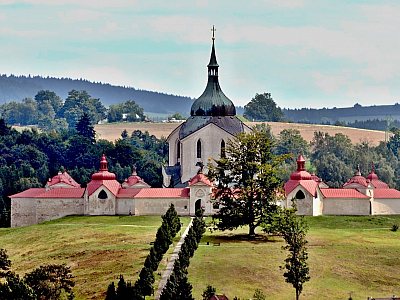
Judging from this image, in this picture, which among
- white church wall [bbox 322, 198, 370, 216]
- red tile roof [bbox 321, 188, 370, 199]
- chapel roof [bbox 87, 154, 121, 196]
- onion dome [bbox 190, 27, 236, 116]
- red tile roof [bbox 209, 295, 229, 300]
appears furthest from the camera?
onion dome [bbox 190, 27, 236, 116]

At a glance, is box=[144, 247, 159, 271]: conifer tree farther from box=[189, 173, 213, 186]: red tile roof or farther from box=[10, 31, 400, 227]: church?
box=[189, 173, 213, 186]: red tile roof

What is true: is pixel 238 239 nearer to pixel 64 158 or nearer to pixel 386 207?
pixel 386 207

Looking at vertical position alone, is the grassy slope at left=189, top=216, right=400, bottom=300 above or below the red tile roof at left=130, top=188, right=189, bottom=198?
below

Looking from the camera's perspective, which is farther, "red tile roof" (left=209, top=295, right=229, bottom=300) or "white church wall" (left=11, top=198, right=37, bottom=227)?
"white church wall" (left=11, top=198, right=37, bottom=227)

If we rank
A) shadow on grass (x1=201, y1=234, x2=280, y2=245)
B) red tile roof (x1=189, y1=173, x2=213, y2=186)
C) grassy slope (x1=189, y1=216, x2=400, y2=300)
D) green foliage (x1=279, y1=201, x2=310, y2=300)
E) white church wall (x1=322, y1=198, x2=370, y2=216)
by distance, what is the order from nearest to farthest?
green foliage (x1=279, y1=201, x2=310, y2=300) → grassy slope (x1=189, y1=216, x2=400, y2=300) → shadow on grass (x1=201, y1=234, x2=280, y2=245) → red tile roof (x1=189, y1=173, x2=213, y2=186) → white church wall (x1=322, y1=198, x2=370, y2=216)

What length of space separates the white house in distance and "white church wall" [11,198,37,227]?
26452mm

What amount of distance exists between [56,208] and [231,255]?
31484 millimetres

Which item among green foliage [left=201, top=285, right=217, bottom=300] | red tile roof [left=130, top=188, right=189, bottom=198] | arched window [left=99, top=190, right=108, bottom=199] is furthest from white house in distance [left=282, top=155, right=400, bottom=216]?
green foliage [left=201, top=285, right=217, bottom=300]

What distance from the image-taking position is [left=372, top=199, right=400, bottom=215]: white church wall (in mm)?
97500

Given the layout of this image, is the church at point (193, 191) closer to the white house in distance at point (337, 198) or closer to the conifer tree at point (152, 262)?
the white house in distance at point (337, 198)

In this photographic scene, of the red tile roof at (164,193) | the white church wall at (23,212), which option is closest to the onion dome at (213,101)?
the red tile roof at (164,193)

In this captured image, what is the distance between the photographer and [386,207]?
97.8m

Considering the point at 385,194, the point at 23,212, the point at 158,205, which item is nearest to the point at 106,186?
the point at 158,205

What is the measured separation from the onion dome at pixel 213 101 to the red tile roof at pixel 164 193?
12.2m
